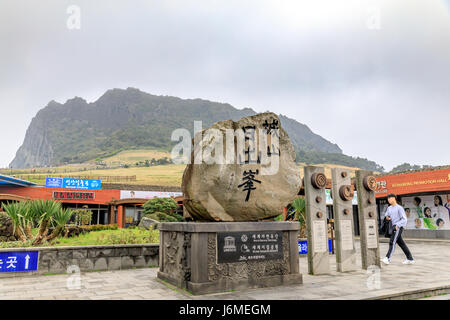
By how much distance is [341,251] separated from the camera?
7.54 meters

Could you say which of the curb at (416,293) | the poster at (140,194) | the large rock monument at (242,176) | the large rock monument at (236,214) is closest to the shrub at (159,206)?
the poster at (140,194)

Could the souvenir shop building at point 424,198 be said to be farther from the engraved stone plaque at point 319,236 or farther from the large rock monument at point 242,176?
the large rock monument at point 242,176

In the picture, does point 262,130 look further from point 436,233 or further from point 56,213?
point 436,233

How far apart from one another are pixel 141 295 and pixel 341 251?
461 cm

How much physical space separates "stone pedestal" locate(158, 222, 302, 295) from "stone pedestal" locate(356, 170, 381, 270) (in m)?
2.53

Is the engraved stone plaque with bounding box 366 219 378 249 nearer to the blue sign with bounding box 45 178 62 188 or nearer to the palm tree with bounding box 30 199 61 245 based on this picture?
the palm tree with bounding box 30 199 61 245

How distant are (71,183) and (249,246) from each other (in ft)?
79.4

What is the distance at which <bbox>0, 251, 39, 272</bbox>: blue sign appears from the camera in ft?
22.8

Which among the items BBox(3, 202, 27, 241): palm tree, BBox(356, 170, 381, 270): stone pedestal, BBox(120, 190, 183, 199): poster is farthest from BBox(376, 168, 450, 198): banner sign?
BBox(120, 190, 183, 199): poster

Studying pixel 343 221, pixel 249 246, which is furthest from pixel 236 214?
pixel 343 221

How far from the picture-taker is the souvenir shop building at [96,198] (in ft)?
80.1

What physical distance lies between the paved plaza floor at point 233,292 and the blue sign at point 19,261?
231 millimetres
